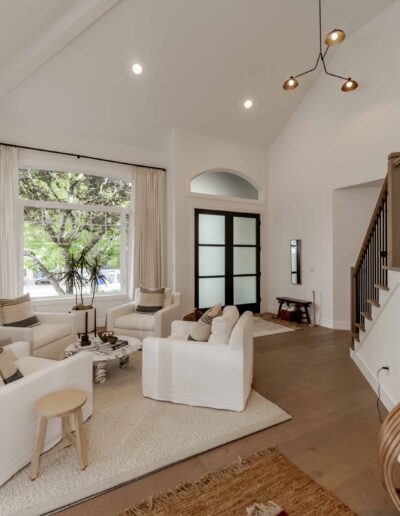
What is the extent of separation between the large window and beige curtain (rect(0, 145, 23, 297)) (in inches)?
10.9

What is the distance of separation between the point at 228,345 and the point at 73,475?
1.47m

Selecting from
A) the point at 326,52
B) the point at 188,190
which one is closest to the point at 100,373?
the point at 188,190

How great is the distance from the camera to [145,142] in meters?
6.02

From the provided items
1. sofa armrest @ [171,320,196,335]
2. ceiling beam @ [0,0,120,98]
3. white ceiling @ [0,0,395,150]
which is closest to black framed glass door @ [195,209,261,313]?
white ceiling @ [0,0,395,150]

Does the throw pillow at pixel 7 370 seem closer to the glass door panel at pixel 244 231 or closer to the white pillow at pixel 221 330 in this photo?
the white pillow at pixel 221 330

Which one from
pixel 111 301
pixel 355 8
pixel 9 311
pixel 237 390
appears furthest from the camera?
pixel 111 301

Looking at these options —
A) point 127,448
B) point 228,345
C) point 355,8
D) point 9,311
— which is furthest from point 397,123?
point 9,311

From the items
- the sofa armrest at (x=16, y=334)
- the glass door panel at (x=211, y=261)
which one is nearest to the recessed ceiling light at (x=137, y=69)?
the glass door panel at (x=211, y=261)

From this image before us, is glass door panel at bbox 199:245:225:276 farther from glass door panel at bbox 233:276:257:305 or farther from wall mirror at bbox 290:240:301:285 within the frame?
wall mirror at bbox 290:240:301:285

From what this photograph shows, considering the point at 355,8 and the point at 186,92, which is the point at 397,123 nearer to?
the point at 355,8

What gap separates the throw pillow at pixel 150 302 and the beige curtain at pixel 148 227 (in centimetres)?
108

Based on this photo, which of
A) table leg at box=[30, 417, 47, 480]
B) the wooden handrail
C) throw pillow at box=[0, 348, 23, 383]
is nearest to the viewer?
table leg at box=[30, 417, 47, 480]

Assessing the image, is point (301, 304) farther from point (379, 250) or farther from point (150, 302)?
point (150, 302)

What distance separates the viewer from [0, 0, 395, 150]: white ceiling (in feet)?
13.3
